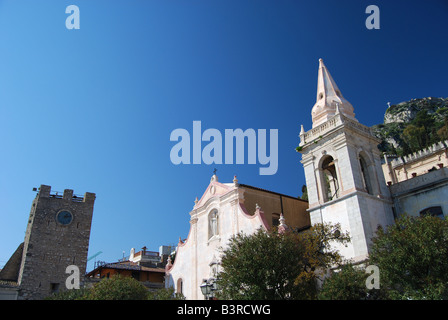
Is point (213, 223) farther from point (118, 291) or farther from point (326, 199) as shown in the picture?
point (118, 291)

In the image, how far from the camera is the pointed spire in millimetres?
30375

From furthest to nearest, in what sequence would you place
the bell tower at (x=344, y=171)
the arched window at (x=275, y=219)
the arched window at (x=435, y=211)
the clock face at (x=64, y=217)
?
1. the clock face at (x=64, y=217)
2. the arched window at (x=275, y=219)
3. the arched window at (x=435, y=211)
4. the bell tower at (x=344, y=171)

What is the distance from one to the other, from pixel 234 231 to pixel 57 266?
749 inches

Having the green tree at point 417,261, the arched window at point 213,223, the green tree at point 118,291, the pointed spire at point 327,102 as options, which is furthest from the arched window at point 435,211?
the green tree at point 118,291

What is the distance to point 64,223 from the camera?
37.8 metres

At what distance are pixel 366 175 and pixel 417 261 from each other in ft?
38.2

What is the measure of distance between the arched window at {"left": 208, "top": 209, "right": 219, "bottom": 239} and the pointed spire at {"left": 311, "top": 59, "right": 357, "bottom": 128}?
485 inches

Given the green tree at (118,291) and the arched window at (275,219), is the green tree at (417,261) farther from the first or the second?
the green tree at (118,291)

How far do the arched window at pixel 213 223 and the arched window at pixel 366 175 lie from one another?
13.5m

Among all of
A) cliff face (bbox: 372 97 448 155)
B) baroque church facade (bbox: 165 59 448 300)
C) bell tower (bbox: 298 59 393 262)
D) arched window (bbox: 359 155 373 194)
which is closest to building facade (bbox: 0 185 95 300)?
baroque church facade (bbox: 165 59 448 300)

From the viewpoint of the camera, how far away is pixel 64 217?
38.1 m

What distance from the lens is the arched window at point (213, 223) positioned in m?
33.0

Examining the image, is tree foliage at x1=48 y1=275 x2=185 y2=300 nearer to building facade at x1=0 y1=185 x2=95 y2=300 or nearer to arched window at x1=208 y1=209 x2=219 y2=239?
arched window at x1=208 y1=209 x2=219 y2=239

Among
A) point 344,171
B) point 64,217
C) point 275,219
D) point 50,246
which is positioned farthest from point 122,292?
point 344,171
